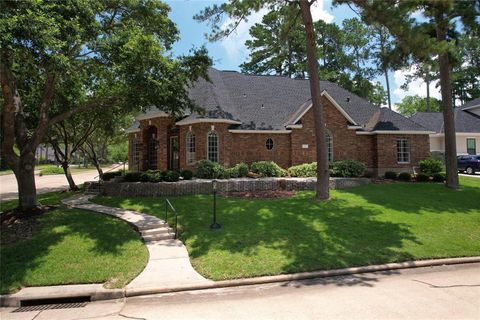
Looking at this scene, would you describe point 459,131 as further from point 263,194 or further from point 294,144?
point 263,194

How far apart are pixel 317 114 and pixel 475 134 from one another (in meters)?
27.8

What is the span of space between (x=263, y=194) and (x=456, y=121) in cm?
2950

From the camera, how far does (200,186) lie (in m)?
17.1

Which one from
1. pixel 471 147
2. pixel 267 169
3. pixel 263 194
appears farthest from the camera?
pixel 471 147

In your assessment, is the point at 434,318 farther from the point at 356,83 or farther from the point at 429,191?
the point at 356,83

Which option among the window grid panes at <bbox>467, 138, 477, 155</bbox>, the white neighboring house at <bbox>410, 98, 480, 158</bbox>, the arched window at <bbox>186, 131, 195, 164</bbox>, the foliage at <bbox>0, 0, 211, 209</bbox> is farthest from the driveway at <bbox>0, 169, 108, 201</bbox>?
the window grid panes at <bbox>467, 138, 477, 155</bbox>

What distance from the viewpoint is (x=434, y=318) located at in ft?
18.9

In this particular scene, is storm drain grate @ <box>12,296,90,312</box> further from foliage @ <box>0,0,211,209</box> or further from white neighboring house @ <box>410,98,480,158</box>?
white neighboring house @ <box>410,98,480,158</box>

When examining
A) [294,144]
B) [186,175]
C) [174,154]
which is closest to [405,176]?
[294,144]

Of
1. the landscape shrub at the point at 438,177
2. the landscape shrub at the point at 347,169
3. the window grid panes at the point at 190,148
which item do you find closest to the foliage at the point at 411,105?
the landscape shrub at the point at 438,177

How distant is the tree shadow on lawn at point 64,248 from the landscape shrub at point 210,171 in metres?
7.20

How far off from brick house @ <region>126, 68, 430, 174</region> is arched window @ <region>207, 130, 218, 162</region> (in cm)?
6

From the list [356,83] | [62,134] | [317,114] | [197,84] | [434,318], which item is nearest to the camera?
[434,318]

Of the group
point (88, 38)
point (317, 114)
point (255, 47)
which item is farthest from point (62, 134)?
point (255, 47)
